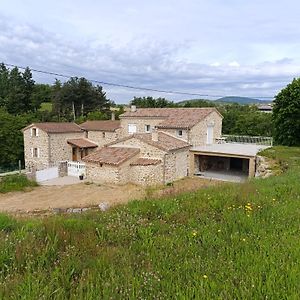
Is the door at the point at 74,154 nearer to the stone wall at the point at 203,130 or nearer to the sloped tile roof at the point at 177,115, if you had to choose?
the sloped tile roof at the point at 177,115

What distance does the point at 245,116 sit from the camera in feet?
147

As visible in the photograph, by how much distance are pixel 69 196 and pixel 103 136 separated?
495 inches

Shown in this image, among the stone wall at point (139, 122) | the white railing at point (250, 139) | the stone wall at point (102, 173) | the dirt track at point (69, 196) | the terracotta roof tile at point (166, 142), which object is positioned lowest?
the dirt track at point (69, 196)

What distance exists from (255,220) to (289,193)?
104 inches

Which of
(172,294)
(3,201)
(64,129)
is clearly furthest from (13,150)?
(172,294)

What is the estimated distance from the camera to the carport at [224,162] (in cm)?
2162

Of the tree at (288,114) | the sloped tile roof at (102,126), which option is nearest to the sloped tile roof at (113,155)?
the sloped tile roof at (102,126)

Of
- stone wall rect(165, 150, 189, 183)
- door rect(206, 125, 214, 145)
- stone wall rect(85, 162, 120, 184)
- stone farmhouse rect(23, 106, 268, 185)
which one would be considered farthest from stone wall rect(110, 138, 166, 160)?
door rect(206, 125, 214, 145)

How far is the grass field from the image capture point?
2.88 metres

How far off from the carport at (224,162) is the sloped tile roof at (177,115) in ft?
7.81

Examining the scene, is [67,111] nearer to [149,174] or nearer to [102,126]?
[102,126]

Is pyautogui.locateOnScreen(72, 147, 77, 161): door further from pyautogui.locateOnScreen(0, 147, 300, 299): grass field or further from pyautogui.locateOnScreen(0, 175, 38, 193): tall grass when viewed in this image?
pyautogui.locateOnScreen(0, 147, 300, 299): grass field

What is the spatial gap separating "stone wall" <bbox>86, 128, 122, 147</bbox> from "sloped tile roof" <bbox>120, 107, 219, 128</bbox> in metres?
2.02

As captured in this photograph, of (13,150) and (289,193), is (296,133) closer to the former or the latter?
(289,193)
